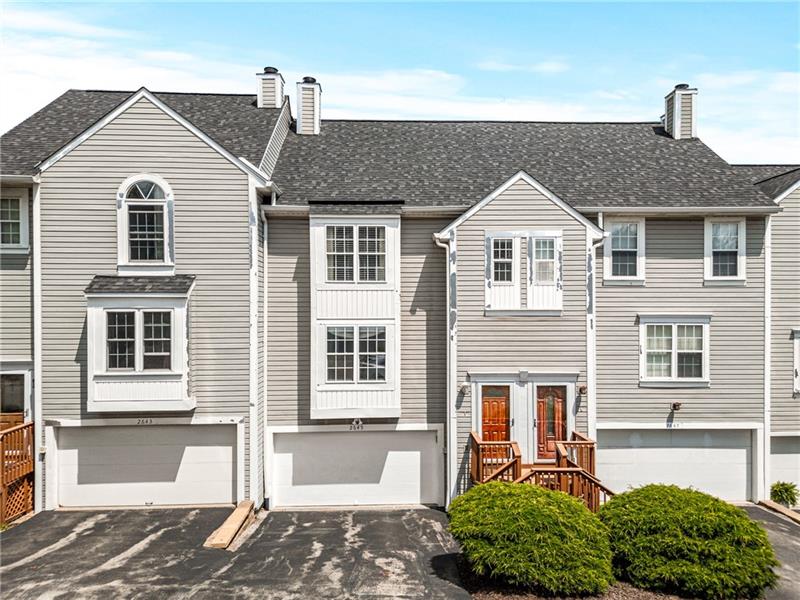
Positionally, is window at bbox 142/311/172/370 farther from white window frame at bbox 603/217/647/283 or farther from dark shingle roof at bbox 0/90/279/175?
white window frame at bbox 603/217/647/283

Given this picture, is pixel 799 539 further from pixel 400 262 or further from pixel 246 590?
pixel 246 590

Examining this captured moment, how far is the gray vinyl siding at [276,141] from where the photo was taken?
13930 millimetres

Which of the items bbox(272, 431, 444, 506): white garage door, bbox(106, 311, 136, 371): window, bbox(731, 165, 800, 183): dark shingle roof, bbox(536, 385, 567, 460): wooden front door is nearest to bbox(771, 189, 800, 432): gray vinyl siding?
bbox(731, 165, 800, 183): dark shingle roof

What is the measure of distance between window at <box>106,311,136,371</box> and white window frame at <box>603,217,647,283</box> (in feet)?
37.8

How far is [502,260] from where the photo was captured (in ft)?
43.1

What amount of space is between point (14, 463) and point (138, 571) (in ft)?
15.7

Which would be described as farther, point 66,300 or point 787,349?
point 787,349

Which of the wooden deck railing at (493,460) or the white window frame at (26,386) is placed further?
the white window frame at (26,386)

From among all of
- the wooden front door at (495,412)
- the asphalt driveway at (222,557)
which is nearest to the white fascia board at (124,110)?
the wooden front door at (495,412)

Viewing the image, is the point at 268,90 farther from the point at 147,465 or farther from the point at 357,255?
the point at 147,465

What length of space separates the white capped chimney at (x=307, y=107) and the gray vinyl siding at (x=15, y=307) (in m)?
7.60

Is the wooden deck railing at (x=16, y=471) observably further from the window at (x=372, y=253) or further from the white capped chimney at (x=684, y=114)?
the white capped chimney at (x=684, y=114)

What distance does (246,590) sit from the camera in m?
8.68

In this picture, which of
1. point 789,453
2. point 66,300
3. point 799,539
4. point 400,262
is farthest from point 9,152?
point 789,453
